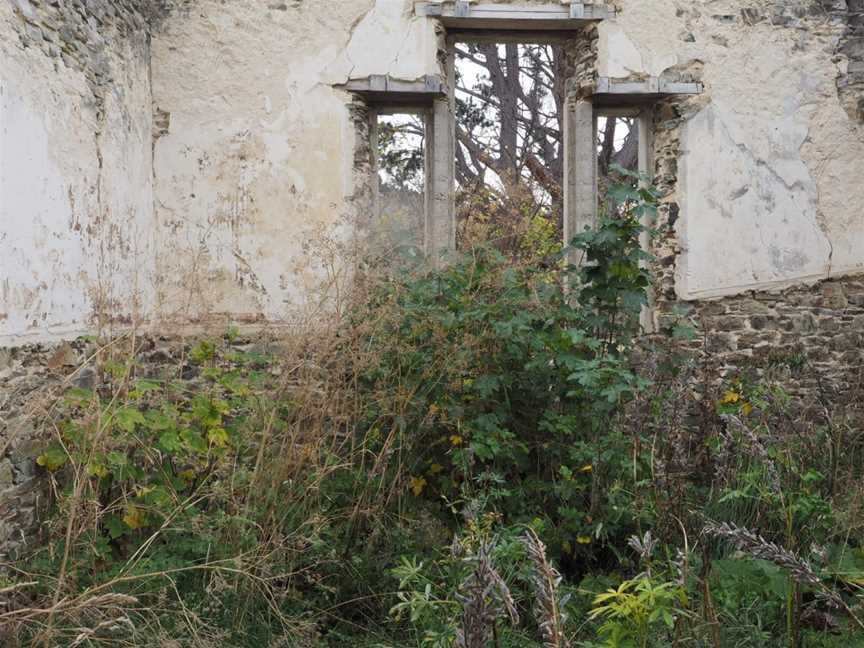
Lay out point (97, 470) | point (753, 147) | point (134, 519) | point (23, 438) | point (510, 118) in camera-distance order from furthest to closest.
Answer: point (510, 118) < point (753, 147) < point (23, 438) < point (134, 519) < point (97, 470)

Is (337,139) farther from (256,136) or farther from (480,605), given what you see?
(480,605)

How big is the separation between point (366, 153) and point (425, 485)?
10.6 feet

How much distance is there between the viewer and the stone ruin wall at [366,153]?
5723 mm

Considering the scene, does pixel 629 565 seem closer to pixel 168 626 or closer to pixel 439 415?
pixel 439 415

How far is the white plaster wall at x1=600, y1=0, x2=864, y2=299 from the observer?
621cm

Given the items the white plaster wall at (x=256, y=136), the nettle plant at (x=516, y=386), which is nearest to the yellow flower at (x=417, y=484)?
the nettle plant at (x=516, y=386)

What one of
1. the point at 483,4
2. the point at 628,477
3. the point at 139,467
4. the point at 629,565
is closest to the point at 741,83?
the point at 483,4

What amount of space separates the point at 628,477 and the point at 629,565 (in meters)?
0.43

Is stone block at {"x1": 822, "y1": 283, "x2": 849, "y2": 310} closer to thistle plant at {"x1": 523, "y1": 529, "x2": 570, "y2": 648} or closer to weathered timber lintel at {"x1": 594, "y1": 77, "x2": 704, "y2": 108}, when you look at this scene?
weathered timber lintel at {"x1": 594, "y1": 77, "x2": 704, "y2": 108}

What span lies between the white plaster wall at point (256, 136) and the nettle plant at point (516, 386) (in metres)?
2.22

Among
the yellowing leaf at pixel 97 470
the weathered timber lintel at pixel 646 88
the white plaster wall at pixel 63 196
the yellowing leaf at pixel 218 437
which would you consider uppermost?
the weathered timber lintel at pixel 646 88

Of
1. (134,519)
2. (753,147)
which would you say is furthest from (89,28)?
(753,147)

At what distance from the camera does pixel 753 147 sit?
Answer: 6.27 metres

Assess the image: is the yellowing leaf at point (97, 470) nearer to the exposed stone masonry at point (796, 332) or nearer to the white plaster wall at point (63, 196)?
the white plaster wall at point (63, 196)
